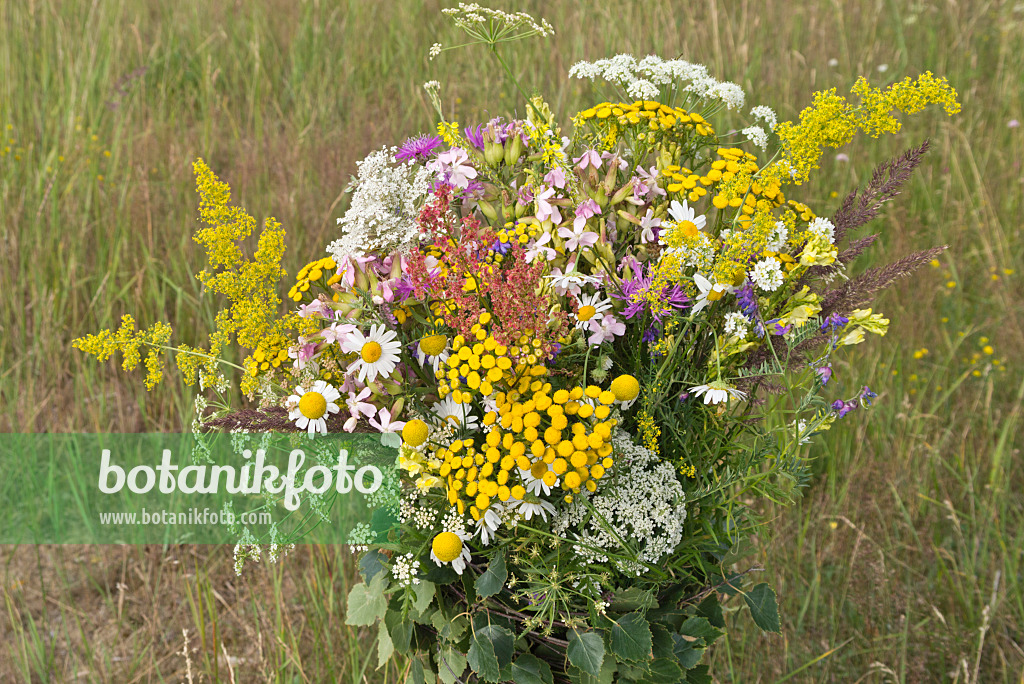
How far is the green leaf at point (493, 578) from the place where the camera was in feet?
2.95

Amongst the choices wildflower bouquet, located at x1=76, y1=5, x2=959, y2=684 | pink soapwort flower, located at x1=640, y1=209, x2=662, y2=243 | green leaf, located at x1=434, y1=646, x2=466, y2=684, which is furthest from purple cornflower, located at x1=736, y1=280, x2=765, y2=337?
green leaf, located at x1=434, y1=646, x2=466, y2=684

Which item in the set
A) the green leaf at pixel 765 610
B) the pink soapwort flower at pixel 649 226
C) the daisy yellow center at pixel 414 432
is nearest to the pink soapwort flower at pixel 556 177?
the pink soapwort flower at pixel 649 226

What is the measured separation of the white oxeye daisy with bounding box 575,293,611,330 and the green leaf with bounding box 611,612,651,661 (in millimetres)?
368

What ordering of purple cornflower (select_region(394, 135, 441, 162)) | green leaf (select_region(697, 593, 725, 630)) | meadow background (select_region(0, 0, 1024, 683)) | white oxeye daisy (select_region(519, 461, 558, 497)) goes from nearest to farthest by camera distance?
1. white oxeye daisy (select_region(519, 461, 558, 497))
2. purple cornflower (select_region(394, 135, 441, 162))
3. green leaf (select_region(697, 593, 725, 630))
4. meadow background (select_region(0, 0, 1024, 683))

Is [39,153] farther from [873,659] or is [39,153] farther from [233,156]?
[873,659]

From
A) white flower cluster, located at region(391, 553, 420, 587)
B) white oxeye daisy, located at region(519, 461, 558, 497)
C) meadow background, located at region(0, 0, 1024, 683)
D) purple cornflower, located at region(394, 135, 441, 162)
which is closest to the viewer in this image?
white oxeye daisy, located at region(519, 461, 558, 497)

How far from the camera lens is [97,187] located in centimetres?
238

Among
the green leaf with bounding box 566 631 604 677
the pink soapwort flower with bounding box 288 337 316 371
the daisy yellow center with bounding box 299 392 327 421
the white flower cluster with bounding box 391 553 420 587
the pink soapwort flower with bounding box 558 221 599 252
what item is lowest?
the green leaf with bounding box 566 631 604 677

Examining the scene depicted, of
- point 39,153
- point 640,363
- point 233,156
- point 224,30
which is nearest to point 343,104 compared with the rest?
point 233,156

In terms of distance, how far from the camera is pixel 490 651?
91 cm

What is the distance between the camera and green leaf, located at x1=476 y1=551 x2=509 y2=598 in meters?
0.90

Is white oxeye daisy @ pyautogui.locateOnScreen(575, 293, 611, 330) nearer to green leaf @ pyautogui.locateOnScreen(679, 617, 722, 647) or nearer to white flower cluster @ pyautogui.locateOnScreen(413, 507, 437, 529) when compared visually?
white flower cluster @ pyautogui.locateOnScreen(413, 507, 437, 529)

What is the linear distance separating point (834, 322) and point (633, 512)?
1.11 feet

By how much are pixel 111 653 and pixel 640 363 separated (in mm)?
Answer: 1544
